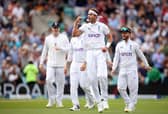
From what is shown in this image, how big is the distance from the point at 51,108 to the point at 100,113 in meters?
3.18

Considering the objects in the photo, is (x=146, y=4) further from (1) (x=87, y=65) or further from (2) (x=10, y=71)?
(1) (x=87, y=65)

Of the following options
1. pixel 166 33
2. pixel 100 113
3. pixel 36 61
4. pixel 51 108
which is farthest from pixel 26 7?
pixel 100 113

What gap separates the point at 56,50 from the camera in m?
25.8

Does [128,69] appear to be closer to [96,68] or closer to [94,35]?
[96,68]

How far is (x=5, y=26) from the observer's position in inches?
1506

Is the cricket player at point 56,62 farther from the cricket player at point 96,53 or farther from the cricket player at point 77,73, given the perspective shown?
the cricket player at point 96,53

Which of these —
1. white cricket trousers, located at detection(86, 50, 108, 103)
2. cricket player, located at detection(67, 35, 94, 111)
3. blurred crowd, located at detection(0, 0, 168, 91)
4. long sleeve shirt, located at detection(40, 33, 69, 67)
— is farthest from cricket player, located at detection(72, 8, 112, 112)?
blurred crowd, located at detection(0, 0, 168, 91)

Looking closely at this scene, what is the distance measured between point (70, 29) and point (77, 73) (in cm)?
1425

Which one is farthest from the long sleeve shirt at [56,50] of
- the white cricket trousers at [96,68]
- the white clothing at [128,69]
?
the white cricket trousers at [96,68]

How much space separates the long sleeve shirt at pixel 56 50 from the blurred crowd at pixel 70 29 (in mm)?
8683

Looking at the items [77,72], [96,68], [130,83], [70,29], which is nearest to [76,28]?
[77,72]

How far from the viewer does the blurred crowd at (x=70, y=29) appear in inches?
1403

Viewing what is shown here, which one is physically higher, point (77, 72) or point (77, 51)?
point (77, 51)

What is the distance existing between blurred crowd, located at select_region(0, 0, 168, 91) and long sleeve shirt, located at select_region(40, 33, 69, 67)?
8.68 meters
